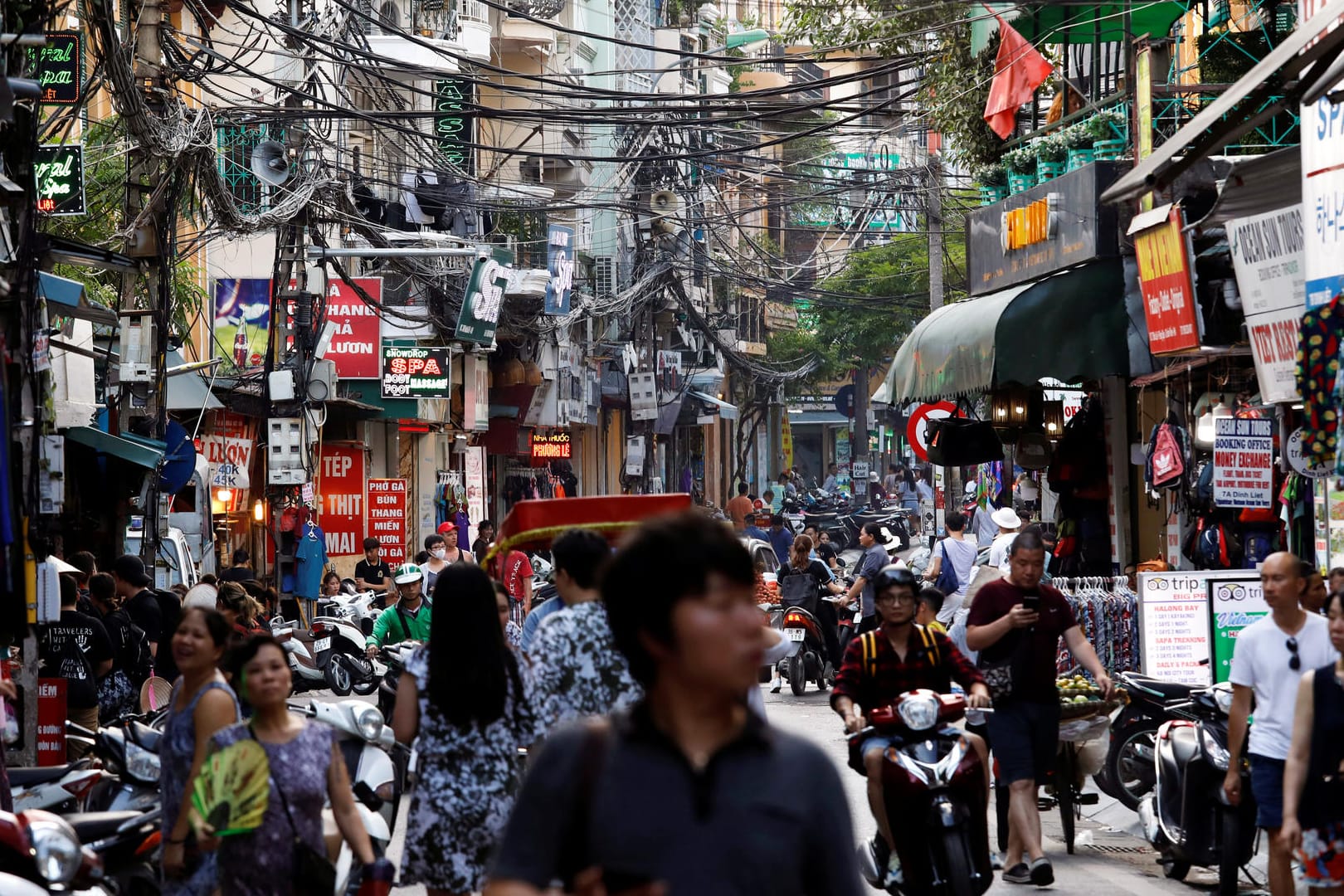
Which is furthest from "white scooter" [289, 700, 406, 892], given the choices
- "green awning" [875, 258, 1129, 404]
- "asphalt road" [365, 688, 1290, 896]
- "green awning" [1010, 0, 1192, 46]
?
"green awning" [1010, 0, 1192, 46]

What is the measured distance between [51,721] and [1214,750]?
704 centimetres

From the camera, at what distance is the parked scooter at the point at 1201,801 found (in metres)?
8.96

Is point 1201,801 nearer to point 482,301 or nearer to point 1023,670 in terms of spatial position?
point 1023,670

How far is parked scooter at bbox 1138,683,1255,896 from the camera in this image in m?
8.96

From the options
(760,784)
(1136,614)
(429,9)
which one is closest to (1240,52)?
(1136,614)

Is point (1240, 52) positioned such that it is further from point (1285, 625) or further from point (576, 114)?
point (1285, 625)

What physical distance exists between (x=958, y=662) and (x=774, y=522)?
20.2 meters

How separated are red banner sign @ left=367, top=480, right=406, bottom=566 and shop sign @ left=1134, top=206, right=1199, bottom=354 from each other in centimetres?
1374

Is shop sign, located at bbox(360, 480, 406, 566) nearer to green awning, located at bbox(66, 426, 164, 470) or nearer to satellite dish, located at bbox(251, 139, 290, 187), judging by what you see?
satellite dish, located at bbox(251, 139, 290, 187)

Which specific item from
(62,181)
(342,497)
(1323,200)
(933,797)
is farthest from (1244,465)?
(342,497)

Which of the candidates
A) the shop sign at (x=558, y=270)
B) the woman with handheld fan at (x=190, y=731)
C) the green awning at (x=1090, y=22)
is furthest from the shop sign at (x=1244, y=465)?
the shop sign at (x=558, y=270)

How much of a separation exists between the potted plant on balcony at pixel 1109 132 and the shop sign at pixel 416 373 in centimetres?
1606

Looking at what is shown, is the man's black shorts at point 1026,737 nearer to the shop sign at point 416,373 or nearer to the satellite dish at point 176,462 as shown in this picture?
the satellite dish at point 176,462

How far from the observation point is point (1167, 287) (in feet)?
48.3
